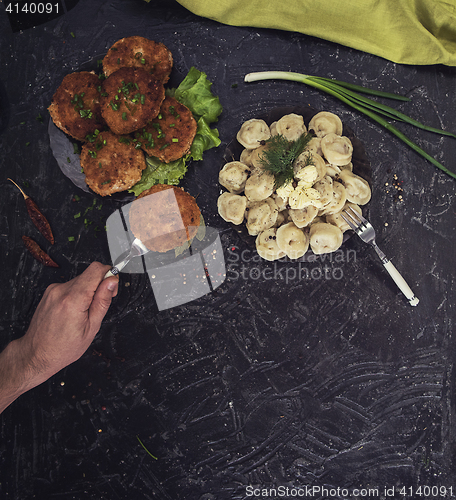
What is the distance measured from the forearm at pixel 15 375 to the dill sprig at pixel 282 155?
2.26m

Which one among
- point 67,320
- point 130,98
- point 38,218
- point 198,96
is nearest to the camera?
point 130,98

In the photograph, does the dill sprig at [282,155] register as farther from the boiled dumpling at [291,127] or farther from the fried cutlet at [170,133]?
the fried cutlet at [170,133]

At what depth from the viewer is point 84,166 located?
238 cm

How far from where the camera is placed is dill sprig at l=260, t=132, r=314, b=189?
2.34m

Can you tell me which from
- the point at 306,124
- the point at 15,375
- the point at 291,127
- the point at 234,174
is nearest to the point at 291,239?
the point at 234,174

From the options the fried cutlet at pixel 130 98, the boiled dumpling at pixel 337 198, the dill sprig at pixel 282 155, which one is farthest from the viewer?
the boiled dumpling at pixel 337 198

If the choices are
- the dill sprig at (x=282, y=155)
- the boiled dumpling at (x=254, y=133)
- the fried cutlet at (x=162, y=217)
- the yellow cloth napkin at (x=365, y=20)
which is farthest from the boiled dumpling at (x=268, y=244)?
the yellow cloth napkin at (x=365, y=20)

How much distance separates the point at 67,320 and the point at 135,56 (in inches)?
75.6

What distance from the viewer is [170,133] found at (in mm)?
2402

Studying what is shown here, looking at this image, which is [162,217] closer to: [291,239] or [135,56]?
[291,239]

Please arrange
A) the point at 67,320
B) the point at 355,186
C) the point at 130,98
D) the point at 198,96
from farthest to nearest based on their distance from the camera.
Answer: the point at 198,96 < the point at 355,186 < the point at 67,320 < the point at 130,98

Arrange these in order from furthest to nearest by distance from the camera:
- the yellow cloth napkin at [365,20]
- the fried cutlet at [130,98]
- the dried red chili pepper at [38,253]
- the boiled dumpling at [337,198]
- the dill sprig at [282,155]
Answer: the dried red chili pepper at [38,253] → the yellow cloth napkin at [365,20] → the boiled dumpling at [337,198] → the dill sprig at [282,155] → the fried cutlet at [130,98]

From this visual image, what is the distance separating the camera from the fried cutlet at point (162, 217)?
94.6 inches

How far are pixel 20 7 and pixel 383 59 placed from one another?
3037mm
